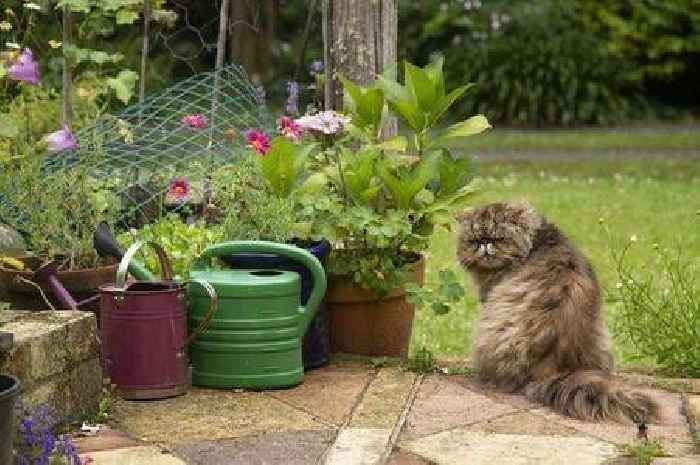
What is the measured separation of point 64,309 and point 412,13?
13704mm

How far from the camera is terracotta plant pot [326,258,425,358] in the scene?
489 cm

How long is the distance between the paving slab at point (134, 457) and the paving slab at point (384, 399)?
60 centimetres

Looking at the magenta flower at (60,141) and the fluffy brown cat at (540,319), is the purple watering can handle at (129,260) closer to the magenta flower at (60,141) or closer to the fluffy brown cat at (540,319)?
the magenta flower at (60,141)

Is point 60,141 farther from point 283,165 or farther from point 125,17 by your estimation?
point 125,17

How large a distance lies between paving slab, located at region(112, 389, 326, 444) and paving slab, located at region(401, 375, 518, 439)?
0.30 metres

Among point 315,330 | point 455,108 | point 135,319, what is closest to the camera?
point 135,319

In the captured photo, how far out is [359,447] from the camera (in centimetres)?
380

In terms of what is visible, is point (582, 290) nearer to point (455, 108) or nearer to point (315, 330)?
point (315, 330)

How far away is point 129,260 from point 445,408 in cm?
109

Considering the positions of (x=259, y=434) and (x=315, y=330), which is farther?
(x=315, y=330)

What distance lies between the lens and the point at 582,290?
14.7ft

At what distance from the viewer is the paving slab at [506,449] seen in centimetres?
371

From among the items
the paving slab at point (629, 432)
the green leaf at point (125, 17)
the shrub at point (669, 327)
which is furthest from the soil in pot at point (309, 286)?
the green leaf at point (125, 17)

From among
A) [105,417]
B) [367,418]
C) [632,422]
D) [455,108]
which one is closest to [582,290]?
[632,422]
